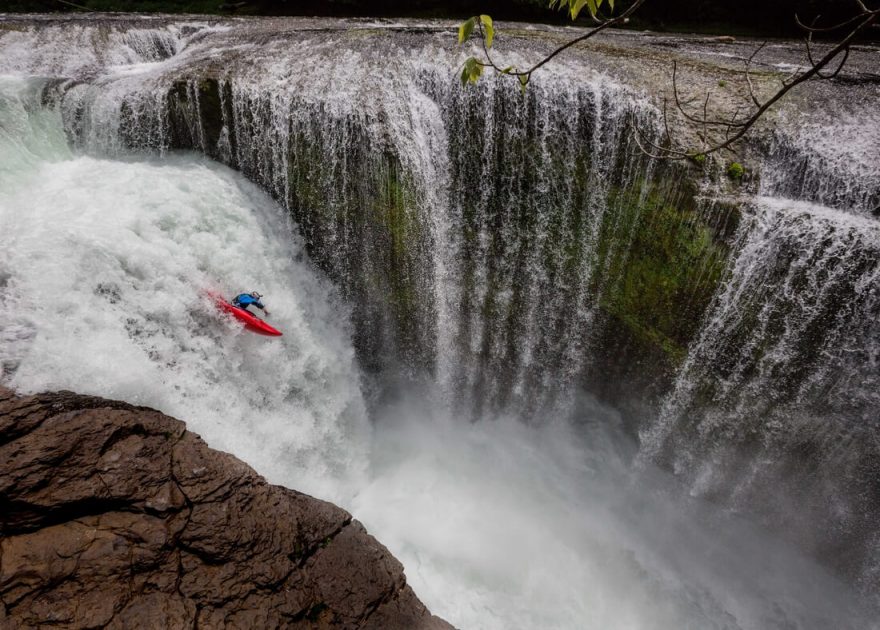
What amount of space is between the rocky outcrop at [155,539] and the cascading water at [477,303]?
0.95m

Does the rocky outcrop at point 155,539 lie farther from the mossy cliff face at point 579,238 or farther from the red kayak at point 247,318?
the mossy cliff face at point 579,238

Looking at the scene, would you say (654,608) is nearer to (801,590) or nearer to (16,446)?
(801,590)

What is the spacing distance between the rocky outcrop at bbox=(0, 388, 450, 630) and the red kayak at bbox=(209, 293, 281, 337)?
1.49 m

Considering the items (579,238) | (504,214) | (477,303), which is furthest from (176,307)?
(579,238)

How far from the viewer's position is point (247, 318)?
5.46 m

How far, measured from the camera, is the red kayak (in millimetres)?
5328

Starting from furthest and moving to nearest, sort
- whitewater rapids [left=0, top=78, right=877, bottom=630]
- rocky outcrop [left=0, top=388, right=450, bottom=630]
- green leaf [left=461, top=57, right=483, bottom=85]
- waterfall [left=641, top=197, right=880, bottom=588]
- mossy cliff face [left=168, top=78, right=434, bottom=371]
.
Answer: mossy cliff face [left=168, top=78, right=434, bottom=371]
waterfall [left=641, top=197, right=880, bottom=588]
whitewater rapids [left=0, top=78, right=877, bottom=630]
rocky outcrop [left=0, top=388, right=450, bottom=630]
green leaf [left=461, top=57, right=483, bottom=85]

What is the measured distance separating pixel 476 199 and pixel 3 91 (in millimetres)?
5789

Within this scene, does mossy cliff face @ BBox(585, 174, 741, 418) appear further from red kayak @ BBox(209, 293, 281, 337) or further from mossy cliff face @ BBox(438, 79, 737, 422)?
red kayak @ BBox(209, 293, 281, 337)

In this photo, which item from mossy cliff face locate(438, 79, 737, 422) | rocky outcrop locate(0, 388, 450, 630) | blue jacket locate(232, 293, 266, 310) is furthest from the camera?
mossy cliff face locate(438, 79, 737, 422)

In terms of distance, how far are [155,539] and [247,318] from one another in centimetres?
236

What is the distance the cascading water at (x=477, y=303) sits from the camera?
5.26 m

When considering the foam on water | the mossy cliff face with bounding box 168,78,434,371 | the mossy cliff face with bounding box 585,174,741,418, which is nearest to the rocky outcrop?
the foam on water

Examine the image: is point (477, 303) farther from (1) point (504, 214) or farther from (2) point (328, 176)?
(2) point (328, 176)
